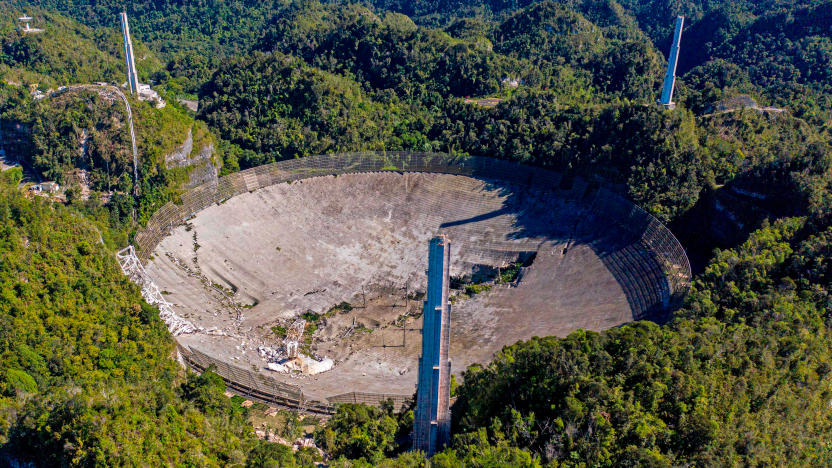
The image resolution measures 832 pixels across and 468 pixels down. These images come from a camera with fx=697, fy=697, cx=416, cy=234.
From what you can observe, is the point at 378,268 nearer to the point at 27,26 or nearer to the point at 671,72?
the point at 671,72

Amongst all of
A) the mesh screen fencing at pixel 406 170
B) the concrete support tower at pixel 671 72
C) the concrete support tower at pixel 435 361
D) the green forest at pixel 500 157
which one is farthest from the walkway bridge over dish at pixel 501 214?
the concrete support tower at pixel 671 72

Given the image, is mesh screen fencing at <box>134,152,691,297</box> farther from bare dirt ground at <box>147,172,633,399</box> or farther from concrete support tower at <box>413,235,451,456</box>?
concrete support tower at <box>413,235,451,456</box>

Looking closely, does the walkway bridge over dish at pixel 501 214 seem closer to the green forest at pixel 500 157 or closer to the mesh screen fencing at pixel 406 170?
the mesh screen fencing at pixel 406 170

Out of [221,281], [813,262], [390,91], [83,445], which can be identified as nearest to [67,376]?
[83,445]

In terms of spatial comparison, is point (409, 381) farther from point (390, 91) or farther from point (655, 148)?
point (390, 91)

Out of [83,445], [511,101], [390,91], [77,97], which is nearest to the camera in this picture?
[83,445]

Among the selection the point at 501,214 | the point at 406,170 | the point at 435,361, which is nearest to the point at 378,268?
the point at 501,214
